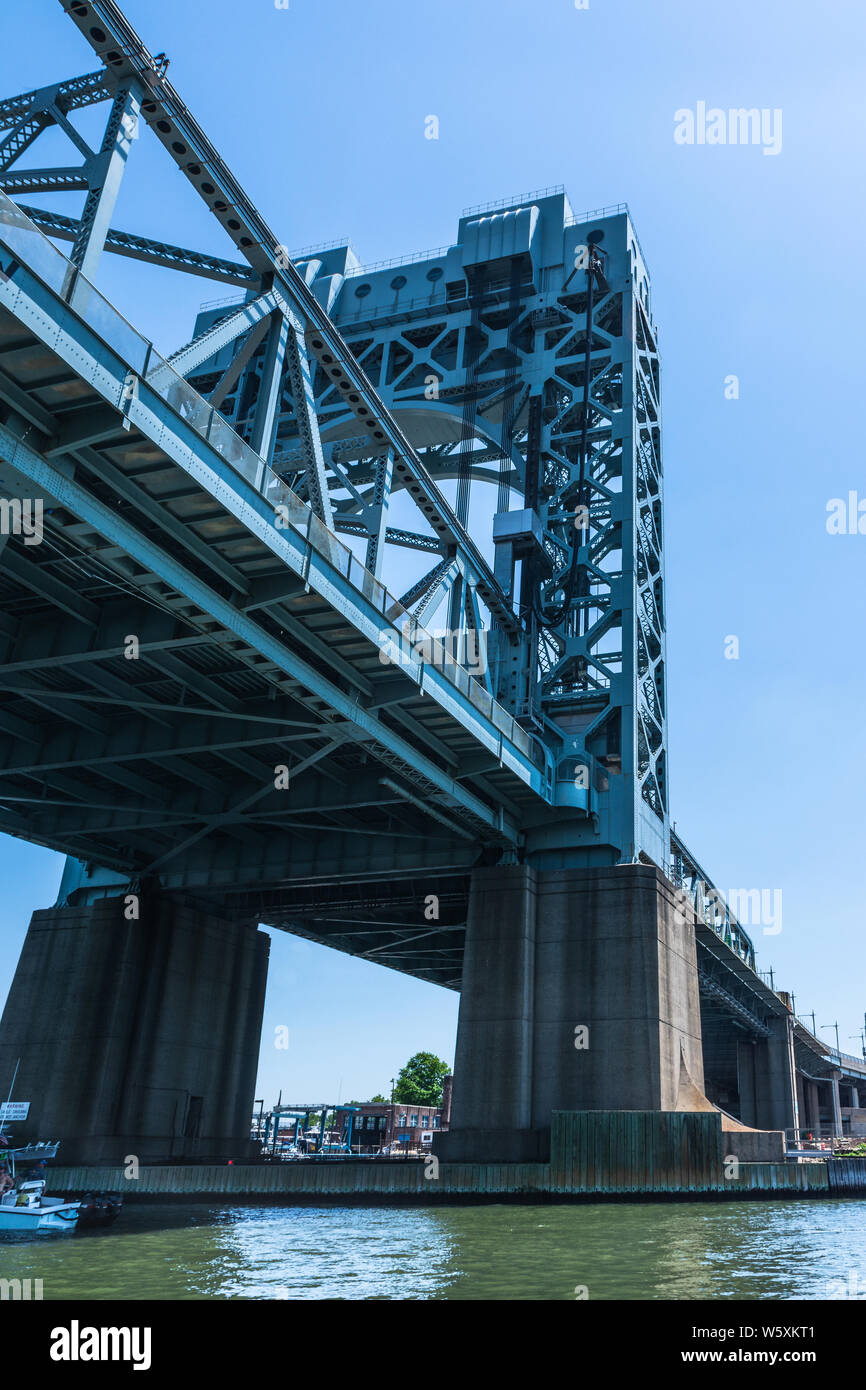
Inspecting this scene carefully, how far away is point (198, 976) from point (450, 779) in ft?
65.2

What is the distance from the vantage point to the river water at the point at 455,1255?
16.7m

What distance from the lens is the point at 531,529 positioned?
53031 mm

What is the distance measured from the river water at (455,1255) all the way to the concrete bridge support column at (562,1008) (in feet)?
27.1

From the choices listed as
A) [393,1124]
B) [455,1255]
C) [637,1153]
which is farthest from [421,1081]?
[455,1255]

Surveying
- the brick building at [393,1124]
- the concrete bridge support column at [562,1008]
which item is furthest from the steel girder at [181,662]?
the brick building at [393,1124]

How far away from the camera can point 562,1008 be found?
4247 centimetres

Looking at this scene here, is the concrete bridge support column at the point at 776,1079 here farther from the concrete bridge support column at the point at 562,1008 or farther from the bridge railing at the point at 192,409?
the bridge railing at the point at 192,409

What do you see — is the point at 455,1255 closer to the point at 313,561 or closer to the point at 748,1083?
the point at 313,561

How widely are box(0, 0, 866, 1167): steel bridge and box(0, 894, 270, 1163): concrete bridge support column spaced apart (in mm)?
1675

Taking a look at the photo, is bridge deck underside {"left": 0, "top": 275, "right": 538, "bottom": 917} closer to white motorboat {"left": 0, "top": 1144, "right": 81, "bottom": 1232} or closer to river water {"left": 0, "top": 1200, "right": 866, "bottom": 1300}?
white motorboat {"left": 0, "top": 1144, "right": 81, "bottom": 1232}

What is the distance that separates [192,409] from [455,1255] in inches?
714

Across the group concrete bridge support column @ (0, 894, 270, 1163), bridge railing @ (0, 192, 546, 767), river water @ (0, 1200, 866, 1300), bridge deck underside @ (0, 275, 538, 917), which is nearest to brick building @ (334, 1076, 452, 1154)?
concrete bridge support column @ (0, 894, 270, 1163)
